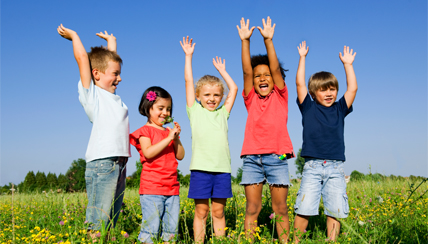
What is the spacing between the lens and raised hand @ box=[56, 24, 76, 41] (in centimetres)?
383

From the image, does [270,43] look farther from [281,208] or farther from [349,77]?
[281,208]

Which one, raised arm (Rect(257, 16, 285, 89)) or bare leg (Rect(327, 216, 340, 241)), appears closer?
bare leg (Rect(327, 216, 340, 241))

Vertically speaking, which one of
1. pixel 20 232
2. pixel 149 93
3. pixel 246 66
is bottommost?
pixel 20 232

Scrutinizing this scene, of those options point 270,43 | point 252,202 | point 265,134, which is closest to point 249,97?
point 265,134

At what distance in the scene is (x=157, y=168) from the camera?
4.05m

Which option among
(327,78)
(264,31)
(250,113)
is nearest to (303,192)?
(250,113)

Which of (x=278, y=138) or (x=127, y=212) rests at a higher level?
(x=278, y=138)

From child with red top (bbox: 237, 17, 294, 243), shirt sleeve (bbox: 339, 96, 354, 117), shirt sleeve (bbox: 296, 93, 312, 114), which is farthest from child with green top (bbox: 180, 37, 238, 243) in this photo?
shirt sleeve (bbox: 339, 96, 354, 117)

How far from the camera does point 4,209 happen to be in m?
7.03

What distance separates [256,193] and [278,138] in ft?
2.48

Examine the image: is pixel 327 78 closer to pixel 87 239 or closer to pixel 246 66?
pixel 246 66

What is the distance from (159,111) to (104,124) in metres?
0.84

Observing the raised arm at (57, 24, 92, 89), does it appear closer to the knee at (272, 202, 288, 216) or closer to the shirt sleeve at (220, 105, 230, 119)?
the shirt sleeve at (220, 105, 230, 119)

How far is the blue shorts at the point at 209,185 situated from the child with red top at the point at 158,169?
26 centimetres
